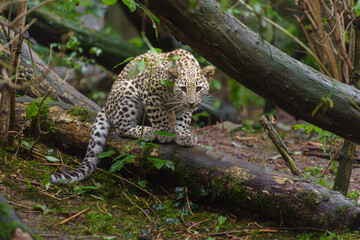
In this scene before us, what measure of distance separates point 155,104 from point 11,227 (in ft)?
10.2

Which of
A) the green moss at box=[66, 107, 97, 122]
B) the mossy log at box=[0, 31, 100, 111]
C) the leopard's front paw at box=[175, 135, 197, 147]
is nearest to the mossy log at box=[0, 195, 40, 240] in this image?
the leopard's front paw at box=[175, 135, 197, 147]

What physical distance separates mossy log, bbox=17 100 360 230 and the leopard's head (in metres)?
0.64

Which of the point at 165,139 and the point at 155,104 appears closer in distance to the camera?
the point at 165,139

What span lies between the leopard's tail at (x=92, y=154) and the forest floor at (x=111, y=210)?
0.31 ft

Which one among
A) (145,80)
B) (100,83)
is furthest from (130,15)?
(145,80)

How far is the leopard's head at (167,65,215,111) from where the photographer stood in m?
4.95

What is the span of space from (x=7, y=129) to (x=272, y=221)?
3.14 m

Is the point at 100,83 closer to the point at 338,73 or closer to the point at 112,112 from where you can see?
the point at 112,112

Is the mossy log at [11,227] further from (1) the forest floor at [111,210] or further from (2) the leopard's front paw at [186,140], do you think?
(2) the leopard's front paw at [186,140]

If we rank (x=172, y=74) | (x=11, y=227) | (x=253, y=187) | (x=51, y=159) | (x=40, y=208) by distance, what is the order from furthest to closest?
(x=172, y=74)
(x=51, y=159)
(x=253, y=187)
(x=40, y=208)
(x=11, y=227)

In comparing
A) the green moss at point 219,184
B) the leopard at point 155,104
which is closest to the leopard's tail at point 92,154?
the leopard at point 155,104

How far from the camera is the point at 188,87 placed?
4953mm

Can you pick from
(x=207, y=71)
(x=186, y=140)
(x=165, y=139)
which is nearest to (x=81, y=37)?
(x=207, y=71)

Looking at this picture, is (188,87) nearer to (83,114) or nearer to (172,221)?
(83,114)
